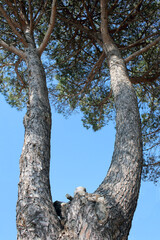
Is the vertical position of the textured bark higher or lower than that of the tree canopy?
lower

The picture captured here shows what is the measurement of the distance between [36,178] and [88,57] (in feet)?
15.1

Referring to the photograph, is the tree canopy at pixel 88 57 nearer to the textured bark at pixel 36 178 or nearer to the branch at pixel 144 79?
the branch at pixel 144 79

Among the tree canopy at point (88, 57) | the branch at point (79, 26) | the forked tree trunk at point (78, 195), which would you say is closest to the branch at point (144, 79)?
the tree canopy at point (88, 57)

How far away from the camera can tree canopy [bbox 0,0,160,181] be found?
495 cm

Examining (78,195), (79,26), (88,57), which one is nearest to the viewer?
(78,195)

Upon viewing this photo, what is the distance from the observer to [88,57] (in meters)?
5.96

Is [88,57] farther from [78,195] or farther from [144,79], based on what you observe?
[78,195]

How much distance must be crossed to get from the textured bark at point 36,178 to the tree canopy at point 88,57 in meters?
2.62

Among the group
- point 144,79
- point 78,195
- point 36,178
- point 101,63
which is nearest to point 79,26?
point 101,63

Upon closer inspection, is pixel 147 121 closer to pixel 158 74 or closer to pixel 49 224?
pixel 158 74

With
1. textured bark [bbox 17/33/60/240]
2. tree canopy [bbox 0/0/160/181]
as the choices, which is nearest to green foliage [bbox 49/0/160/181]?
tree canopy [bbox 0/0/160/181]

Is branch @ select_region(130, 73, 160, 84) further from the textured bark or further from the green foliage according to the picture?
the textured bark

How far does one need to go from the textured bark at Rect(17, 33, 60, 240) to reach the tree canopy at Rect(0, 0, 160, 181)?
103 inches

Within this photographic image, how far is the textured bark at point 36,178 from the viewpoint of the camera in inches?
59.9
